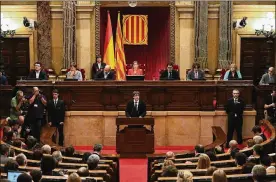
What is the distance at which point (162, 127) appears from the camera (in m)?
14.7

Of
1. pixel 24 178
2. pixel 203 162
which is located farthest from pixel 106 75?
pixel 24 178

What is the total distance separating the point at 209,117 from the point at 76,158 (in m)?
5.44

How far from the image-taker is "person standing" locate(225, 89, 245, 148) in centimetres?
1406

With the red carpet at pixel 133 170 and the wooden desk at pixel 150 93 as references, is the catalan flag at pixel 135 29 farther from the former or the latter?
the red carpet at pixel 133 170

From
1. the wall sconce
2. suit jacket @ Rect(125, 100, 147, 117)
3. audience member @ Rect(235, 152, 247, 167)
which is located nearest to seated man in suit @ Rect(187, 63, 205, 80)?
suit jacket @ Rect(125, 100, 147, 117)

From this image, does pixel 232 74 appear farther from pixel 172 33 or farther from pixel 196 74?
pixel 172 33

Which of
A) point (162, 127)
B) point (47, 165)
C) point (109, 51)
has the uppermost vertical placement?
point (109, 51)

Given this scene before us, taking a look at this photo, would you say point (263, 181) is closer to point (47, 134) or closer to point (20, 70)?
point (47, 134)

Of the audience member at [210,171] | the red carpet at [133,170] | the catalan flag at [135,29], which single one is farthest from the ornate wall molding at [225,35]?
the audience member at [210,171]

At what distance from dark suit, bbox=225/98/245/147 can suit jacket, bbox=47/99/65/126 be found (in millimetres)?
3939

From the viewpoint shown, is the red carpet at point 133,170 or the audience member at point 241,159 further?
the red carpet at point 133,170

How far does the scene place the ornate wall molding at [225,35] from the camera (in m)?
18.0

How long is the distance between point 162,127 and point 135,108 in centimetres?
152

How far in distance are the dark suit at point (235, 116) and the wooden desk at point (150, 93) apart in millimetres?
625
